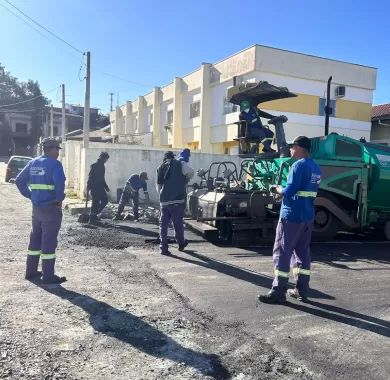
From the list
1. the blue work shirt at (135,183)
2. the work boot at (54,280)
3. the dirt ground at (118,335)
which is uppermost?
the blue work shirt at (135,183)

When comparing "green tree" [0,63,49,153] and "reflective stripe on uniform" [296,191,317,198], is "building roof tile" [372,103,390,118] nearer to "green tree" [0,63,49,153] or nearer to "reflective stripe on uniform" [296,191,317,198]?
"reflective stripe on uniform" [296,191,317,198]

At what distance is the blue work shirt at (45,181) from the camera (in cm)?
572

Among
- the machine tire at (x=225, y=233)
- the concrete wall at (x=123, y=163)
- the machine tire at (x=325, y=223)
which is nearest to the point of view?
the machine tire at (x=225, y=233)

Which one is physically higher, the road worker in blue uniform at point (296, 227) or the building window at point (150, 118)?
the building window at point (150, 118)

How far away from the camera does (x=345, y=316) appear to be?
486cm

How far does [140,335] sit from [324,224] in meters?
6.17

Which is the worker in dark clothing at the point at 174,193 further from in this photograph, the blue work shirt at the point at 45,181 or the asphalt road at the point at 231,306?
the blue work shirt at the point at 45,181

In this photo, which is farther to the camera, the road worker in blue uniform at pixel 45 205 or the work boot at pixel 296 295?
the road worker in blue uniform at pixel 45 205

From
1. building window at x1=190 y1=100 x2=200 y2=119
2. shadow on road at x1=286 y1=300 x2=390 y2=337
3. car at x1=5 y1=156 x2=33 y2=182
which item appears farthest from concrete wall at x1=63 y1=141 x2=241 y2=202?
shadow on road at x1=286 y1=300 x2=390 y2=337

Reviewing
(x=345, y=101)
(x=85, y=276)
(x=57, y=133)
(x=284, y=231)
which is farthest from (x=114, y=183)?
(x=57, y=133)

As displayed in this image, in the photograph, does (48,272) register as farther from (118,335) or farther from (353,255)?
(353,255)

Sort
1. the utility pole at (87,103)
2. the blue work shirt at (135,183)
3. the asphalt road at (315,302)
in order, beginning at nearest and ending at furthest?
1. the asphalt road at (315,302)
2. the blue work shirt at (135,183)
3. the utility pole at (87,103)

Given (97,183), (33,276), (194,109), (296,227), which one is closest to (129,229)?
(97,183)

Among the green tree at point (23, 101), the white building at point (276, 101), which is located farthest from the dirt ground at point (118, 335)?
the green tree at point (23, 101)
